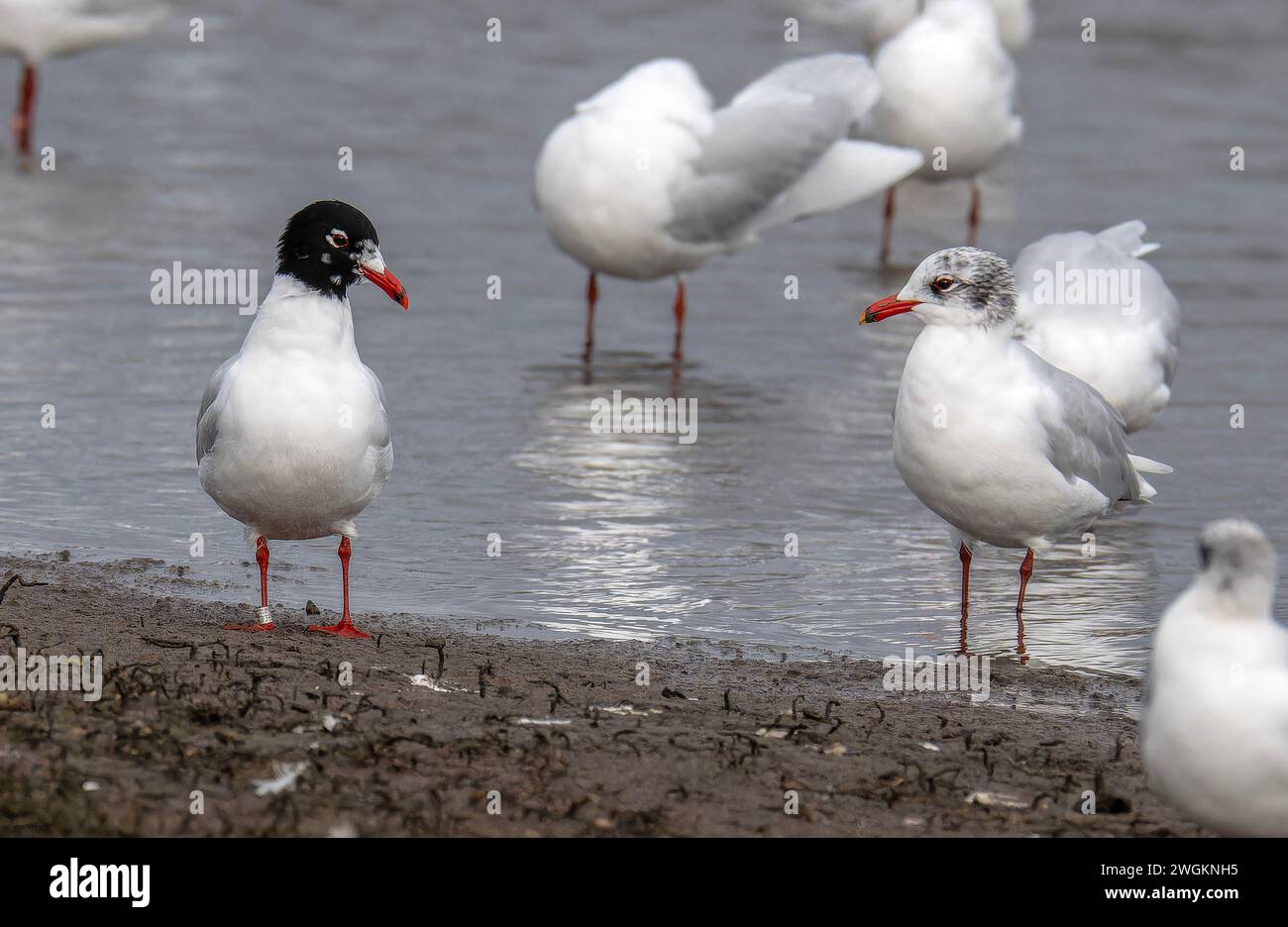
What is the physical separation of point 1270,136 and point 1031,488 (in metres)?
11.8

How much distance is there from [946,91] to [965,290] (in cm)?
746

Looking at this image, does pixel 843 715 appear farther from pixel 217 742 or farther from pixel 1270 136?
pixel 1270 136

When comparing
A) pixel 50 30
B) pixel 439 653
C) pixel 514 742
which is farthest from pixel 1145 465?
pixel 50 30

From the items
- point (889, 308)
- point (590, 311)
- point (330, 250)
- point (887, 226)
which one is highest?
point (887, 226)

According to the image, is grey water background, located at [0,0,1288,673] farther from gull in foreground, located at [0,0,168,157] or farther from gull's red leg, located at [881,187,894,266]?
gull in foreground, located at [0,0,168,157]

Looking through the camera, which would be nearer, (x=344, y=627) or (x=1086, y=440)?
(x=344, y=627)

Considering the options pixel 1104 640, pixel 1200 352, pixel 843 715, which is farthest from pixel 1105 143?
pixel 843 715

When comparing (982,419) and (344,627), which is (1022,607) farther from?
(344,627)

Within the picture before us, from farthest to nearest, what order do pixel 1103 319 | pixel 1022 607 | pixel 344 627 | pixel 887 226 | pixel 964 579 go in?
pixel 887 226, pixel 1103 319, pixel 1022 607, pixel 964 579, pixel 344 627

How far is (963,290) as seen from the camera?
767cm

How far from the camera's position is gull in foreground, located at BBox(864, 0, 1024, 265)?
48.5 ft

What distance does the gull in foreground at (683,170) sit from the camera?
1208 centimetres

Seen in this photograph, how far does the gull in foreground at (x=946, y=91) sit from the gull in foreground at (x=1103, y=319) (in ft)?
15.5

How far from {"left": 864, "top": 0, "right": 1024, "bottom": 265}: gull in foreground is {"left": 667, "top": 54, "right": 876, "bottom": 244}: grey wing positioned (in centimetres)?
130
